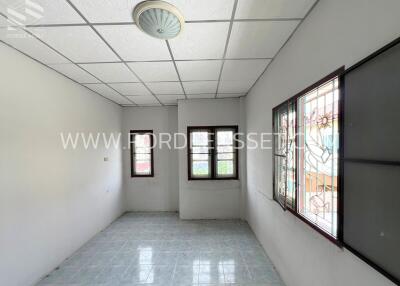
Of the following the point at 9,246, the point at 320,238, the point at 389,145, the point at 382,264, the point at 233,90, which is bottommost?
the point at 9,246

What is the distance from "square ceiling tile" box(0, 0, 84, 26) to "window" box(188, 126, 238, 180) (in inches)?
122

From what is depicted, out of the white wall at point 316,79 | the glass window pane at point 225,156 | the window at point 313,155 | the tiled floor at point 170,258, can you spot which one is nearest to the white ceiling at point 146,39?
the white wall at point 316,79

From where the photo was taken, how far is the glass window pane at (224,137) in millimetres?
4441

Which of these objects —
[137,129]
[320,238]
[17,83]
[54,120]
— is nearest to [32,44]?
[17,83]

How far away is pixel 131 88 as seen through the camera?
11.6ft

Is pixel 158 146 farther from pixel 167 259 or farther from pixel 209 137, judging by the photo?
pixel 167 259

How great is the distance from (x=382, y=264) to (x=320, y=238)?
23.2 inches

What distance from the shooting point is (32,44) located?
2.01m

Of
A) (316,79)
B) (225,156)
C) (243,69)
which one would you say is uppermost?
(243,69)

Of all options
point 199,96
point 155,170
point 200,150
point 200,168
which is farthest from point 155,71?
point 155,170

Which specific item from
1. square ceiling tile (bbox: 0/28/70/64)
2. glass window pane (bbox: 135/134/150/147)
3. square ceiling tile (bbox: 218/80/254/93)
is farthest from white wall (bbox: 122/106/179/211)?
square ceiling tile (bbox: 0/28/70/64)

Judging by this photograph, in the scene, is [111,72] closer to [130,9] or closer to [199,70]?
[199,70]

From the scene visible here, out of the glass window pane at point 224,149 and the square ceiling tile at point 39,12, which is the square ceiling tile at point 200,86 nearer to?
the glass window pane at point 224,149

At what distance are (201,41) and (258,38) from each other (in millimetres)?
596
